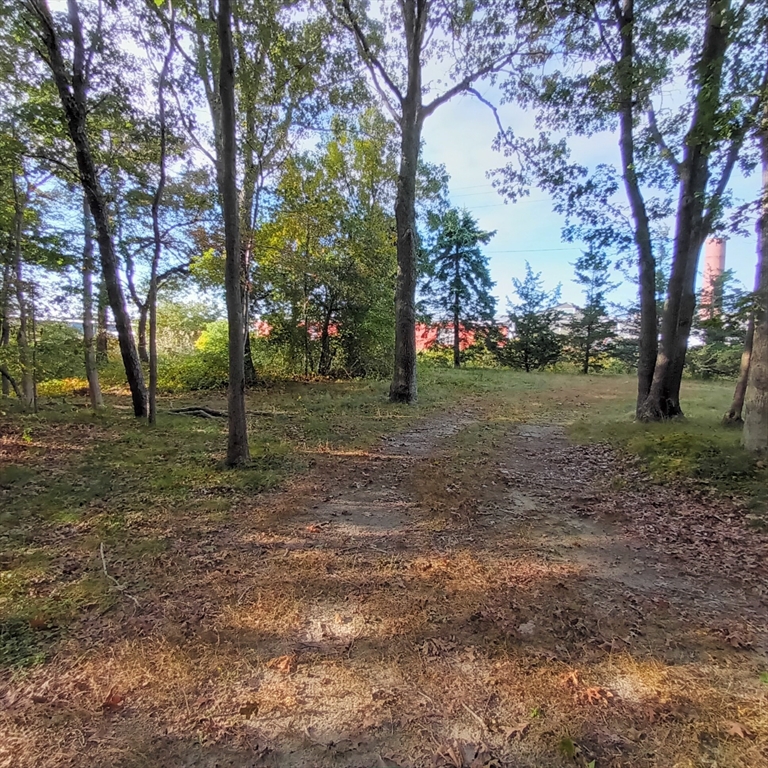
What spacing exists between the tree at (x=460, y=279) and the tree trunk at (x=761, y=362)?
654 inches

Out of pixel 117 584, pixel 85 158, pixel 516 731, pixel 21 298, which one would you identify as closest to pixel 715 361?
pixel 516 731

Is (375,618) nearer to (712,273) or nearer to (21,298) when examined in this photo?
(21,298)

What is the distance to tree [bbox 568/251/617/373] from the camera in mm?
21750

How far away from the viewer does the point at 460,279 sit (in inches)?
850

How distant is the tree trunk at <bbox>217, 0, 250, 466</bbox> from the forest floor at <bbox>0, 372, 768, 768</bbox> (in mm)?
669

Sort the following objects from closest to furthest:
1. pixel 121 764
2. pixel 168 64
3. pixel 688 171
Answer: pixel 121 764
pixel 688 171
pixel 168 64

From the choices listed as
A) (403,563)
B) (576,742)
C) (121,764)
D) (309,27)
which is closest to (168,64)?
(309,27)

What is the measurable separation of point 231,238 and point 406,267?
5.60 meters

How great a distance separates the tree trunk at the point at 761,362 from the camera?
4508 mm

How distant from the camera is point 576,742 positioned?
166cm

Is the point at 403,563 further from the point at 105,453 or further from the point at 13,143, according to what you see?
the point at 13,143

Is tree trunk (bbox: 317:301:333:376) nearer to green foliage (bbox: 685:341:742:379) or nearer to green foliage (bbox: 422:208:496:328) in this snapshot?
green foliage (bbox: 422:208:496:328)

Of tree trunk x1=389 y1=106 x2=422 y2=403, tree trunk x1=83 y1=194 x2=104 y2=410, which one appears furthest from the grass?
tree trunk x1=83 y1=194 x2=104 y2=410

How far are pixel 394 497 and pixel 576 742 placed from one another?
282 cm
